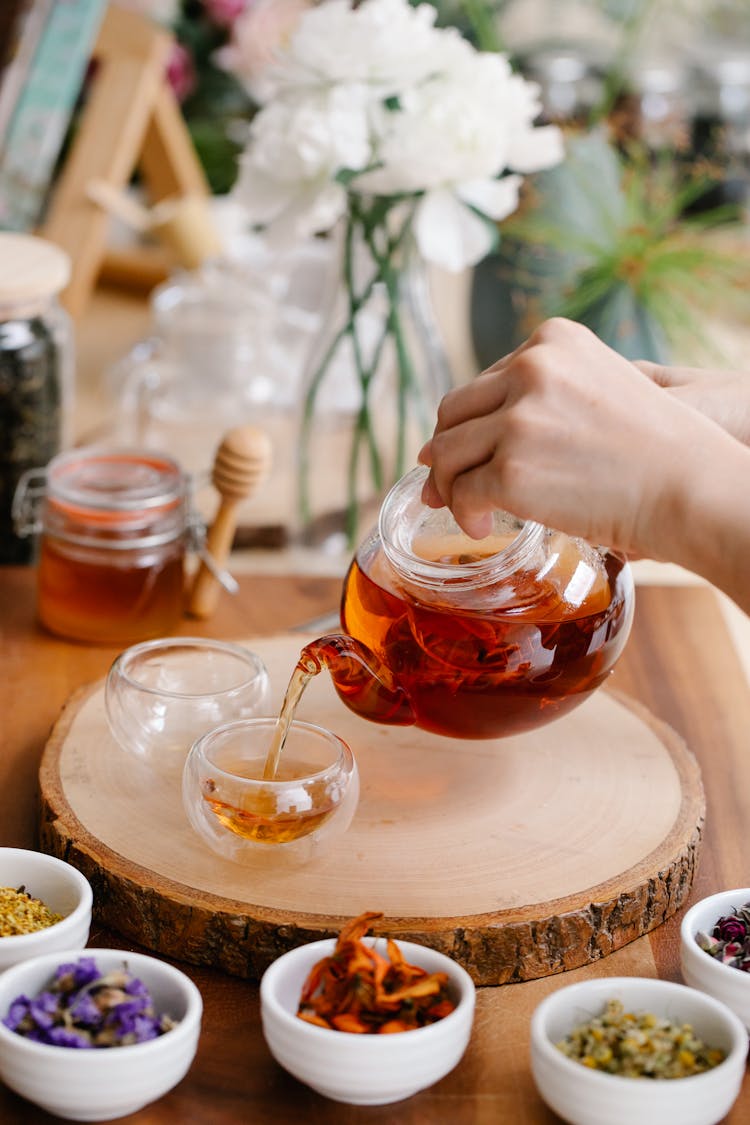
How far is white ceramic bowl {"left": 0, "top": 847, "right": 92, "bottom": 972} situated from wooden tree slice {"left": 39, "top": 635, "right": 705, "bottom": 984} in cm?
4

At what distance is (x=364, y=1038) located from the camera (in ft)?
2.53

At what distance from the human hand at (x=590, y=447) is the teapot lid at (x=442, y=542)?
99 millimetres

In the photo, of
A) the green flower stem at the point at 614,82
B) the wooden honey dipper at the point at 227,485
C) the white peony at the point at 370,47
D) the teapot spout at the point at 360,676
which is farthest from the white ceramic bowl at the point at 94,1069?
the green flower stem at the point at 614,82

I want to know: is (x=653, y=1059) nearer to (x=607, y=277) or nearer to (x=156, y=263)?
(x=607, y=277)

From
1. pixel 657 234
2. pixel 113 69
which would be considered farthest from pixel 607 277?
pixel 113 69

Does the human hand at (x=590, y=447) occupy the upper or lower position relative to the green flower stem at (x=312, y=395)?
upper

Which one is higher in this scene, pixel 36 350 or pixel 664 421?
pixel 664 421

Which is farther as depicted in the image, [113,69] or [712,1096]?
[113,69]

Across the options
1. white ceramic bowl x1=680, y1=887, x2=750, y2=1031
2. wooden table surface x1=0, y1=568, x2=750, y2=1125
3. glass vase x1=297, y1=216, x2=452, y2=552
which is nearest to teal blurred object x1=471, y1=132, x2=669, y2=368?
glass vase x1=297, y1=216, x2=452, y2=552

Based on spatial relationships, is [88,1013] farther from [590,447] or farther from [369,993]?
[590,447]

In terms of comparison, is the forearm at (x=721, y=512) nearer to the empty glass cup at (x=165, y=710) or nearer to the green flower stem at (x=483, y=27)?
the empty glass cup at (x=165, y=710)

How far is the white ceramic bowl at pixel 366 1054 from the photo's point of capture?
77 centimetres

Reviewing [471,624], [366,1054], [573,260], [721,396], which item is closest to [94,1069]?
[366,1054]

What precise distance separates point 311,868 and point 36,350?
75cm
